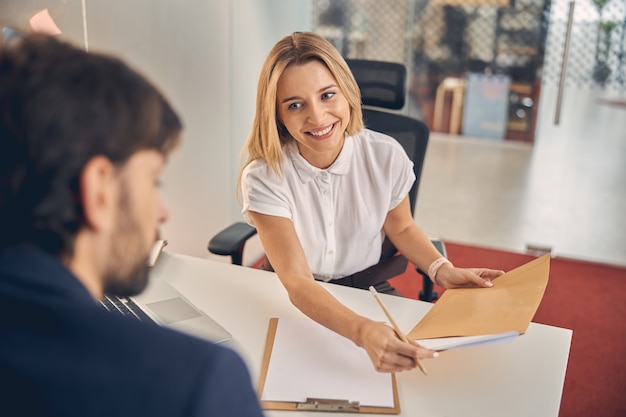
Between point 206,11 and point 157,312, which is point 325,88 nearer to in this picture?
point 157,312

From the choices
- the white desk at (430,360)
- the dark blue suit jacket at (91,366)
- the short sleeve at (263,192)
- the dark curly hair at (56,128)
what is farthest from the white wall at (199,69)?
the dark blue suit jacket at (91,366)

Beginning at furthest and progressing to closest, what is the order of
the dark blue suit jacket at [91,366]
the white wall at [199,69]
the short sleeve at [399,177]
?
the white wall at [199,69] → the short sleeve at [399,177] → the dark blue suit jacket at [91,366]

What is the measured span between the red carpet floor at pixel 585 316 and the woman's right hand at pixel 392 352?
1431 millimetres

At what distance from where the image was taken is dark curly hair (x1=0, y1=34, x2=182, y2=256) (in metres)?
0.59

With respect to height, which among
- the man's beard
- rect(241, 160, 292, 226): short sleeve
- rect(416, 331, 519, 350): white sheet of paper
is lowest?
rect(416, 331, 519, 350): white sheet of paper

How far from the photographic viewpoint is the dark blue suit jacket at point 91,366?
1.83 ft

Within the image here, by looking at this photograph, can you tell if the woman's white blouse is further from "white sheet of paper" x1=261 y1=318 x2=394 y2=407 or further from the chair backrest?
"white sheet of paper" x1=261 y1=318 x2=394 y2=407

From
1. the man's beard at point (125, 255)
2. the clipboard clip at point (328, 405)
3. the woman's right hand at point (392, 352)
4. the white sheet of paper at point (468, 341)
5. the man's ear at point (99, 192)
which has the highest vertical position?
the man's ear at point (99, 192)

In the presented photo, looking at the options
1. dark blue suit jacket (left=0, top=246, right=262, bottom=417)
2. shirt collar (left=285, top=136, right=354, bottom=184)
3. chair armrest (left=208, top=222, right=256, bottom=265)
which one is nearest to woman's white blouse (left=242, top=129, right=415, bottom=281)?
shirt collar (left=285, top=136, right=354, bottom=184)

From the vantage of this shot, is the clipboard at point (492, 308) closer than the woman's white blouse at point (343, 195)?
Yes

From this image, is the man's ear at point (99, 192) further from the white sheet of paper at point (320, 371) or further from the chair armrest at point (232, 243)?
the chair armrest at point (232, 243)

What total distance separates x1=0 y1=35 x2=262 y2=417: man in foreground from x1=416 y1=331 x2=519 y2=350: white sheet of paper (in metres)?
0.61

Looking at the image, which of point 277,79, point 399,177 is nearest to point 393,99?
point 399,177

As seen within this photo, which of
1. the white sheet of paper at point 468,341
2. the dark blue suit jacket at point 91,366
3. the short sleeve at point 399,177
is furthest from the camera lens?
the short sleeve at point 399,177
